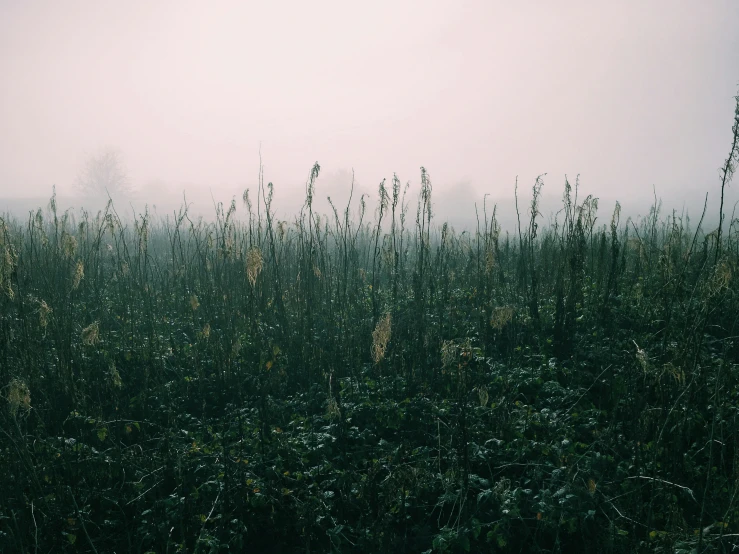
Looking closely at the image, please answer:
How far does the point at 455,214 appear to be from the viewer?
69.4 meters

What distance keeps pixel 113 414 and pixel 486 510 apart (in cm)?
305

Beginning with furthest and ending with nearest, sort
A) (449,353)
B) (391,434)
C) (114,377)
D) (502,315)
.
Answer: (502,315)
(114,377)
(391,434)
(449,353)

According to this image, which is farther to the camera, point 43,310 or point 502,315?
point 502,315

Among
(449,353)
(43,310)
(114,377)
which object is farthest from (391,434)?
(43,310)

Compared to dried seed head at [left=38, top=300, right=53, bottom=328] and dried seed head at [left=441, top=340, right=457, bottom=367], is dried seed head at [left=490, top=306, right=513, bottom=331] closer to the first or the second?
dried seed head at [left=441, top=340, right=457, bottom=367]

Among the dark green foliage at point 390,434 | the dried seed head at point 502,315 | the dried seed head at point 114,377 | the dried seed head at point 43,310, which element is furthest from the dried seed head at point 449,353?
the dried seed head at point 43,310

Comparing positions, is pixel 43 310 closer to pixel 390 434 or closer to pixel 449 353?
pixel 390 434

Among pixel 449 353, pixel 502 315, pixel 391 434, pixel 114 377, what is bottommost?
pixel 391 434

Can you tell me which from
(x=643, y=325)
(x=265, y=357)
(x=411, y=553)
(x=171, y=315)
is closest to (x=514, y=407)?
(x=411, y=553)

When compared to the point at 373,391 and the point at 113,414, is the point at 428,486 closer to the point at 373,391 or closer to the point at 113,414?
the point at 373,391

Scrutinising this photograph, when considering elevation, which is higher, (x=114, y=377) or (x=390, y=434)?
(x=114, y=377)

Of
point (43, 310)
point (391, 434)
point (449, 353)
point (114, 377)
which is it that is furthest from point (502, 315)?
point (43, 310)

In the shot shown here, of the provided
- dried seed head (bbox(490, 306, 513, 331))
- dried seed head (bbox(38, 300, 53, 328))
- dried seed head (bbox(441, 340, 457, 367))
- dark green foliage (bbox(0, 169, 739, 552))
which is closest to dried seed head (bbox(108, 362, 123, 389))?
dark green foliage (bbox(0, 169, 739, 552))

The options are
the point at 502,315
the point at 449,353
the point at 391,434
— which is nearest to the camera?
the point at 449,353
